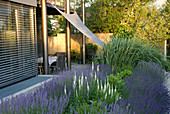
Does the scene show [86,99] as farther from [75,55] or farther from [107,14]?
[107,14]

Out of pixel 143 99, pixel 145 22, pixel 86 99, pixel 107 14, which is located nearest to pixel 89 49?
pixel 107 14

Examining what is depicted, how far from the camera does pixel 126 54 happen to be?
16.3 feet

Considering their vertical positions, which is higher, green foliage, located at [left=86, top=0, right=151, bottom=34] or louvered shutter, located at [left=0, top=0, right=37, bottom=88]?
green foliage, located at [left=86, top=0, right=151, bottom=34]

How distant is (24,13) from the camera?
5730 mm

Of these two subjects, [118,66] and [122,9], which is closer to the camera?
[118,66]

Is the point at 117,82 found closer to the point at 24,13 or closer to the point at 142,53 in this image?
the point at 142,53

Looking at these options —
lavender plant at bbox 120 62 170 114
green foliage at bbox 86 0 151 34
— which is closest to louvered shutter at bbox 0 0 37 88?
lavender plant at bbox 120 62 170 114

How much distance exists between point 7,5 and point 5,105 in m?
3.82

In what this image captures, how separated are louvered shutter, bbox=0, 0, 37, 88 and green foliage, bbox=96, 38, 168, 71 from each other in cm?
209

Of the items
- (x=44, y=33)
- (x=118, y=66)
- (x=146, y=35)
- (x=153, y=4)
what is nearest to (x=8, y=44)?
(x=44, y=33)

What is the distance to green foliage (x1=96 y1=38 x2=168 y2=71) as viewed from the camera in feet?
15.6

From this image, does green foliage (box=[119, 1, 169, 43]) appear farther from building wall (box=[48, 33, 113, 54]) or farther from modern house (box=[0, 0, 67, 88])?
modern house (box=[0, 0, 67, 88])

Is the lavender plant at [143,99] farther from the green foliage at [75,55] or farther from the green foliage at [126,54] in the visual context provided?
the green foliage at [75,55]

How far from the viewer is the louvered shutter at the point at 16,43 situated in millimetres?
4863
